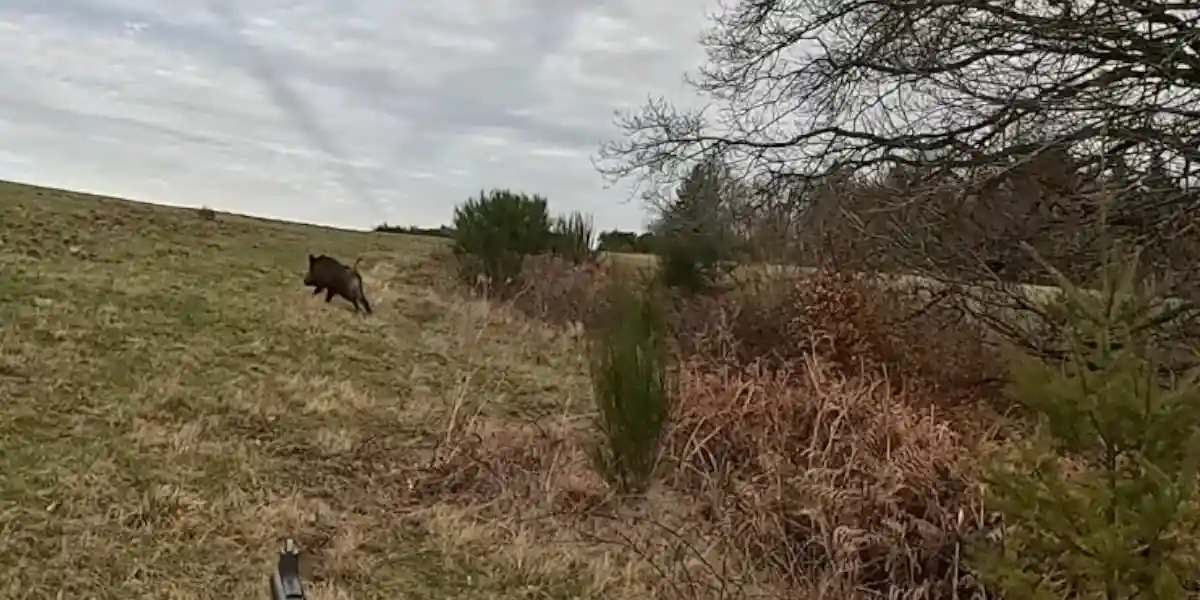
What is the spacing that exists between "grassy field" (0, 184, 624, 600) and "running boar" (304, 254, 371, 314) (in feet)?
0.54

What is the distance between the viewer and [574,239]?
1304 cm

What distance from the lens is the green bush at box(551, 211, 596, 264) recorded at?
1289cm

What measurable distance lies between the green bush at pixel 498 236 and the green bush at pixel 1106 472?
9.97 metres

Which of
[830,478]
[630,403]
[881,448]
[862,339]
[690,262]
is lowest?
[830,478]

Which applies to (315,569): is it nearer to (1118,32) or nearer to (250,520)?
(250,520)

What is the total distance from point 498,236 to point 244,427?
675 centimetres

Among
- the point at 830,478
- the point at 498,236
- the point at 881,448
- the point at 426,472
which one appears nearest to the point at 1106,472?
the point at 830,478

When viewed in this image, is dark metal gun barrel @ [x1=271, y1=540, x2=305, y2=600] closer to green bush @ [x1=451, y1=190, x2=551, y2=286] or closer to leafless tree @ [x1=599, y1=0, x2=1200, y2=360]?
leafless tree @ [x1=599, y1=0, x2=1200, y2=360]

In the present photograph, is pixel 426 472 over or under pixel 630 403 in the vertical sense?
under

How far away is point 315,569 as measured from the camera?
13.8 feet

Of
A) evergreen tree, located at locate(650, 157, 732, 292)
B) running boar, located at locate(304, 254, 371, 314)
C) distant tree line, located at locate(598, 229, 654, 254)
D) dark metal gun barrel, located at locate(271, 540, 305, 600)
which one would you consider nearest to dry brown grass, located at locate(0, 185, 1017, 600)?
evergreen tree, located at locate(650, 157, 732, 292)

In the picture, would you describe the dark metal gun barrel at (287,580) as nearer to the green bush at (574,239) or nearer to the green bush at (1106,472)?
the green bush at (1106,472)

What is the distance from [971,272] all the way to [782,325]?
1.36 meters

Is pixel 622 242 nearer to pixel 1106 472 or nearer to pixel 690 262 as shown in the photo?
pixel 690 262
